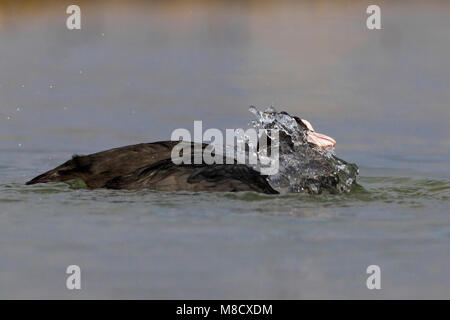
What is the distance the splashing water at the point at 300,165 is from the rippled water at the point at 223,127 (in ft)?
0.55

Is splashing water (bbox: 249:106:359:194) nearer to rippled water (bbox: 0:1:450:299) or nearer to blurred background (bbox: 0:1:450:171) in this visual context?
rippled water (bbox: 0:1:450:299)

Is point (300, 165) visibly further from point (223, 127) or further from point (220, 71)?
point (220, 71)

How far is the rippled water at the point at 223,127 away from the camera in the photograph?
23.4 ft

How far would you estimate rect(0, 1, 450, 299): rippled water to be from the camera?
23.4 ft

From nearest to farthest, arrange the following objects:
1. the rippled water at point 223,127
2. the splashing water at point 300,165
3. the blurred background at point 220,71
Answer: the rippled water at point 223,127 < the splashing water at point 300,165 < the blurred background at point 220,71

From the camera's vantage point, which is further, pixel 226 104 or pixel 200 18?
pixel 200 18

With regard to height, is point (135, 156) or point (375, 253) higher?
point (135, 156)

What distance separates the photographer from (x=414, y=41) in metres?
20.4

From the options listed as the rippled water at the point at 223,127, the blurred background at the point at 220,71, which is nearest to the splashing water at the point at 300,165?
the rippled water at the point at 223,127

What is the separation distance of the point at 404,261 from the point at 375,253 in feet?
0.80

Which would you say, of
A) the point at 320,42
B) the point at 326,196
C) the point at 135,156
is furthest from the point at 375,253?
the point at 320,42

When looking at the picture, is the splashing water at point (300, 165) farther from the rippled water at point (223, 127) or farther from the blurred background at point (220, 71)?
the blurred background at point (220, 71)

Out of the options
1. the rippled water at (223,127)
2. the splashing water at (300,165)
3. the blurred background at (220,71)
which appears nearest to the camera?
the rippled water at (223,127)

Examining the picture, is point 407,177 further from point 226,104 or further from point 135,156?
point 226,104
